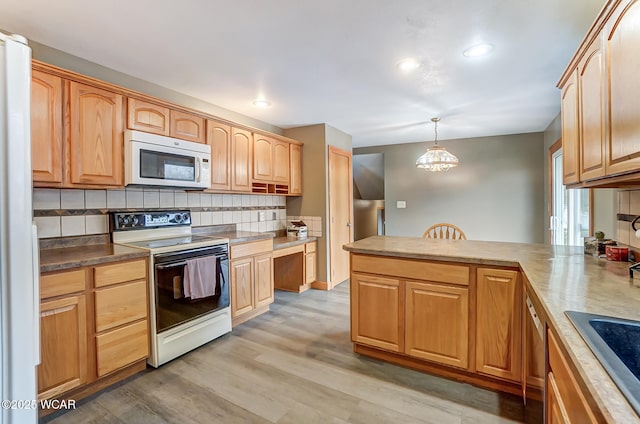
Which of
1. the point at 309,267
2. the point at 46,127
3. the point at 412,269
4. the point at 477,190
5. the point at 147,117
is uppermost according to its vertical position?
the point at 147,117

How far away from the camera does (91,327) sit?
1.89 m

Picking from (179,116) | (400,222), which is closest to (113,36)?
(179,116)

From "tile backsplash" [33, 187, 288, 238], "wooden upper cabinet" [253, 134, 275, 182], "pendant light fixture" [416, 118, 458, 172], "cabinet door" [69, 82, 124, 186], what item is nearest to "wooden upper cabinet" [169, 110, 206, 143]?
"cabinet door" [69, 82, 124, 186]

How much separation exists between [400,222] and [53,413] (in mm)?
5149

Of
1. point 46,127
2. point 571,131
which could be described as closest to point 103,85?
point 46,127

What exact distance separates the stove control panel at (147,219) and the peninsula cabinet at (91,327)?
532 millimetres

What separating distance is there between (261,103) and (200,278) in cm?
194

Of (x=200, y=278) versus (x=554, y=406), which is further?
(x=200, y=278)

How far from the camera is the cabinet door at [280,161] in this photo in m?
3.83

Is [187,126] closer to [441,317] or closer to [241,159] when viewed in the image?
[241,159]

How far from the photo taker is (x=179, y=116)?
2.70 m

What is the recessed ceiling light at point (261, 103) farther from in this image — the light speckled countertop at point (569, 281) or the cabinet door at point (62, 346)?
the cabinet door at point (62, 346)

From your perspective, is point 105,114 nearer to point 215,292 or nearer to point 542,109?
point 215,292

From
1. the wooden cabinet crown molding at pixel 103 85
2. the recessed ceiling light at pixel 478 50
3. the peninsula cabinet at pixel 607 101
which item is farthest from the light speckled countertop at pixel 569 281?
the wooden cabinet crown molding at pixel 103 85
